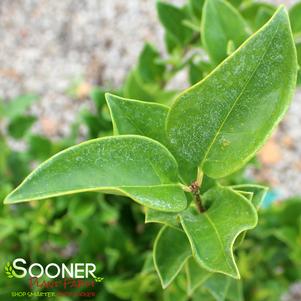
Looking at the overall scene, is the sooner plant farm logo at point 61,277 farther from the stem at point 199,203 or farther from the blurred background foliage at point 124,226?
the stem at point 199,203

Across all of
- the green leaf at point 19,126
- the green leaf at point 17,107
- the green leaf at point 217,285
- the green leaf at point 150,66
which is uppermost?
the green leaf at point 150,66

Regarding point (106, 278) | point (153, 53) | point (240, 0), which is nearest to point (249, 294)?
point (106, 278)

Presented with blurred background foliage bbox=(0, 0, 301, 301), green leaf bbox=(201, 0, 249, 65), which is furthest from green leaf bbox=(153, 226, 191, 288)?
blurred background foliage bbox=(0, 0, 301, 301)

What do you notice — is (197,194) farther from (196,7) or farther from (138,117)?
(196,7)

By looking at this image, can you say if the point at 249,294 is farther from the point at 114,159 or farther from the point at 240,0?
the point at 114,159

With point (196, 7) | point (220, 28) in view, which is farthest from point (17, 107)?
point (220, 28)

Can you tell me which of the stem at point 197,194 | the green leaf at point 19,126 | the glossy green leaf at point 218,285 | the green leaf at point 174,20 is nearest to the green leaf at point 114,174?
the stem at point 197,194

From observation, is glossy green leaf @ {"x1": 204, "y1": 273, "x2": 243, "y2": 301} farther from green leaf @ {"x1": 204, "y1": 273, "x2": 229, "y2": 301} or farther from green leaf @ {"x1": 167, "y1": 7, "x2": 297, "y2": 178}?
green leaf @ {"x1": 167, "y1": 7, "x2": 297, "y2": 178}
